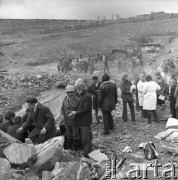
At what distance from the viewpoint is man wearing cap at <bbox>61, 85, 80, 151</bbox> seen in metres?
7.00

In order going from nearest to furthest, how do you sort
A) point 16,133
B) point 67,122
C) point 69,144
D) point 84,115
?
point 84,115, point 67,122, point 69,144, point 16,133

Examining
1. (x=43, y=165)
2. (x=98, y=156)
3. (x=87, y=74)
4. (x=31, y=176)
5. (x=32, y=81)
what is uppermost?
(x=43, y=165)

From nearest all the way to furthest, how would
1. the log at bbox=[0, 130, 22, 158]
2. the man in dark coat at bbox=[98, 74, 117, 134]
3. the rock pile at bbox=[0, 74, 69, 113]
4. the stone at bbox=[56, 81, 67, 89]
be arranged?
the log at bbox=[0, 130, 22, 158], the man in dark coat at bbox=[98, 74, 117, 134], the rock pile at bbox=[0, 74, 69, 113], the stone at bbox=[56, 81, 67, 89]

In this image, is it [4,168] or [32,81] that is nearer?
[4,168]

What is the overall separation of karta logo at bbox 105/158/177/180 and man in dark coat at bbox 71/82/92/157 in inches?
23.1

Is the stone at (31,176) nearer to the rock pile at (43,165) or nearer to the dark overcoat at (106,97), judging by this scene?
the rock pile at (43,165)

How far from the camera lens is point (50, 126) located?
7.08 meters

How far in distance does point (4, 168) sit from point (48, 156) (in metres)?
0.72

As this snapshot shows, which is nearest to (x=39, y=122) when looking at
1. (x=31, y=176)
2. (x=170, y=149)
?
(x=31, y=176)

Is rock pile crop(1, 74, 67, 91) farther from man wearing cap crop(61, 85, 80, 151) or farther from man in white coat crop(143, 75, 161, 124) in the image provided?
man wearing cap crop(61, 85, 80, 151)

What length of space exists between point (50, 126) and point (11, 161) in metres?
1.47

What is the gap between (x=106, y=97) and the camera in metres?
8.55

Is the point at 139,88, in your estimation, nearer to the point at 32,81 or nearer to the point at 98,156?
the point at 98,156

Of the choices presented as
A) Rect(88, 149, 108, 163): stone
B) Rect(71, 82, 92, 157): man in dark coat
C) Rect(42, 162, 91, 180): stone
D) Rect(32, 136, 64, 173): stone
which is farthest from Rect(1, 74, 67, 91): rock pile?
Rect(42, 162, 91, 180): stone
